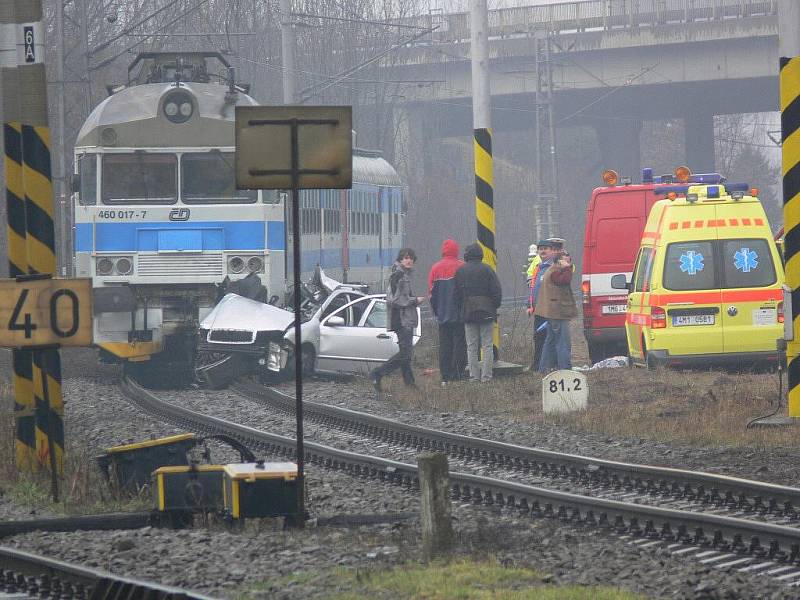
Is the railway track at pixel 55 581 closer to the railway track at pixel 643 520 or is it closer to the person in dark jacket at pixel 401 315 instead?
the railway track at pixel 643 520

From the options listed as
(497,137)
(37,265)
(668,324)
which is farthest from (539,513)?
(497,137)

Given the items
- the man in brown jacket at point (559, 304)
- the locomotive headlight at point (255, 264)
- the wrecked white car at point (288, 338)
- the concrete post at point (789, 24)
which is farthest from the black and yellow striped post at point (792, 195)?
the locomotive headlight at point (255, 264)

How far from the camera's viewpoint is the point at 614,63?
55.6 metres

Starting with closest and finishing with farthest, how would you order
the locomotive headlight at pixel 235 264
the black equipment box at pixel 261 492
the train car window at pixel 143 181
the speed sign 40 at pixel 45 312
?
1. the black equipment box at pixel 261 492
2. the speed sign 40 at pixel 45 312
3. the train car window at pixel 143 181
4. the locomotive headlight at pixel 235 264

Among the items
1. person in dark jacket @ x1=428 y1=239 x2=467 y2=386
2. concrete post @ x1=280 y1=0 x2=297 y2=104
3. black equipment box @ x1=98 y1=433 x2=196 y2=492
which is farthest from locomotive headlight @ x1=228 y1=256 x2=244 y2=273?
concrete post @ x1=280 y1=0 x2=297 y2=104

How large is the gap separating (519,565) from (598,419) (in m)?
7.03

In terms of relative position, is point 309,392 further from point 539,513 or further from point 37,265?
point 539,513

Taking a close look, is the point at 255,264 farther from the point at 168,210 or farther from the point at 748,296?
the point at 748,296

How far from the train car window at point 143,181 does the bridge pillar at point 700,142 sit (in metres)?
43.5

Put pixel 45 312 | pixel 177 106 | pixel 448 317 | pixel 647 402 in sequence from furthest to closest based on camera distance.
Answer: pixel 177 106, pixel 448 317, pixel 647 402, pixel 45 312

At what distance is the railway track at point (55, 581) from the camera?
6.43 m

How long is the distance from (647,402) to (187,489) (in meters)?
7.61

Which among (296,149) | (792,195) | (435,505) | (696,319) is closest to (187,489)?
(435,505)

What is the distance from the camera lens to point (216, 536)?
8.53 m
